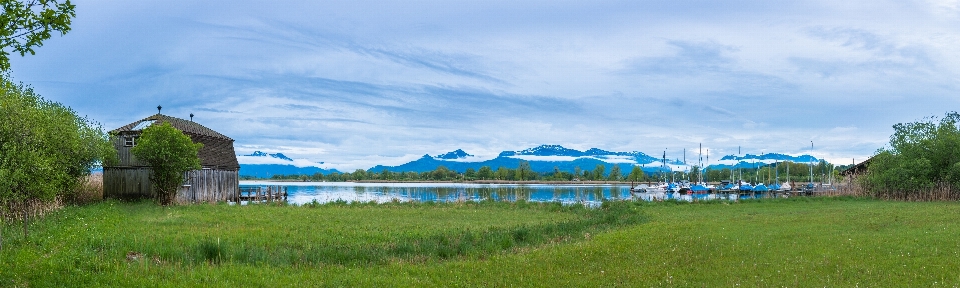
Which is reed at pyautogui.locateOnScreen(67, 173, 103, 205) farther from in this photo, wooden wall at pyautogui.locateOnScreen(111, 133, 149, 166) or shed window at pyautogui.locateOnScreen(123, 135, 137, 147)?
shed window at pyautogui.locateOnScreen(123, 135, 137, 147)

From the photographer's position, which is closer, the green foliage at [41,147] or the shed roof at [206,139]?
the green foliage at [41,147]

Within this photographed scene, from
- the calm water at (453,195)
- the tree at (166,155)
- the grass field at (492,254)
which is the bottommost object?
the calm water at (453,195)

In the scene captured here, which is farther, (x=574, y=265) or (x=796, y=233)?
(x=796, y=233)

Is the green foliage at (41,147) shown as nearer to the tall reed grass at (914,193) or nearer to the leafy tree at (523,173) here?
the tall reed grass at (914,193)

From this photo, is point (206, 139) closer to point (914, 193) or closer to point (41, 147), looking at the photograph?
point (41, 147)

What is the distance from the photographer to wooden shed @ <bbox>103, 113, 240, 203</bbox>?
154ft

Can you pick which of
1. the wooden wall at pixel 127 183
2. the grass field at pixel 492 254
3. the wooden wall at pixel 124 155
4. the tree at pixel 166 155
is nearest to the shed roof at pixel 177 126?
the wooden wall at pixel 124 155

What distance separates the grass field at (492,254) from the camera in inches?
559

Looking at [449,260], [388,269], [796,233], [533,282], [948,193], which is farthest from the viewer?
[948,193]

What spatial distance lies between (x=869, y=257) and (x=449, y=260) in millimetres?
11433

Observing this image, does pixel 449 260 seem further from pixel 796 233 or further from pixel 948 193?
pixel 948 193

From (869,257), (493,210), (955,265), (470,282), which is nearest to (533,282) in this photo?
(470,282)

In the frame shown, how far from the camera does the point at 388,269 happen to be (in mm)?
15719

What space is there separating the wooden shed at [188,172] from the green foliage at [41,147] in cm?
167
